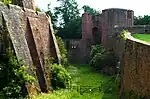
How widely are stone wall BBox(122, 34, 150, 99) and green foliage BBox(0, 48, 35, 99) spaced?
530 cm

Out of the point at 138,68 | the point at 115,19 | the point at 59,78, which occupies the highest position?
the point at 115,19

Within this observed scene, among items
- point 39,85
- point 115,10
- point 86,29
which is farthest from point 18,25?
point 86,29

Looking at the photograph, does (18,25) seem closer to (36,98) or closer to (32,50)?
(32,50)

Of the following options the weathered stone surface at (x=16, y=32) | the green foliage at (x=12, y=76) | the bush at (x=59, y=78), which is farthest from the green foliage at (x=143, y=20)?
the green foliage at (x=12, y=76)

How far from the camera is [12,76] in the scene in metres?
20.0

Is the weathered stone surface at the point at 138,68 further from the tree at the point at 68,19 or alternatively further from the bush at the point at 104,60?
the tree at the point at 68,19

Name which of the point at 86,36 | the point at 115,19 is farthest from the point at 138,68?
the point at 86,36

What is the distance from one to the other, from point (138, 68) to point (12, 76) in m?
7.81

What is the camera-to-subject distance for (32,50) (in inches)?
977

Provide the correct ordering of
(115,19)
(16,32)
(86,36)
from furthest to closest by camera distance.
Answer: (86,36)
(115,19)
(16,32)

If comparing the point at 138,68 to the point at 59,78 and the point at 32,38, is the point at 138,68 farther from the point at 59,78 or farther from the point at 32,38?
the point at 59,78

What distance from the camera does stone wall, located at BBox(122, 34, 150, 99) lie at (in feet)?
41.4

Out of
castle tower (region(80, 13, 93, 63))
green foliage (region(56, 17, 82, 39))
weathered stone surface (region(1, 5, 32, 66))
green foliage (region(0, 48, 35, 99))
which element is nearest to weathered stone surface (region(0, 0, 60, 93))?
weathered stone surface (region(1, 5, 32, 66))

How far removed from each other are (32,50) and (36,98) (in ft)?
16.6
